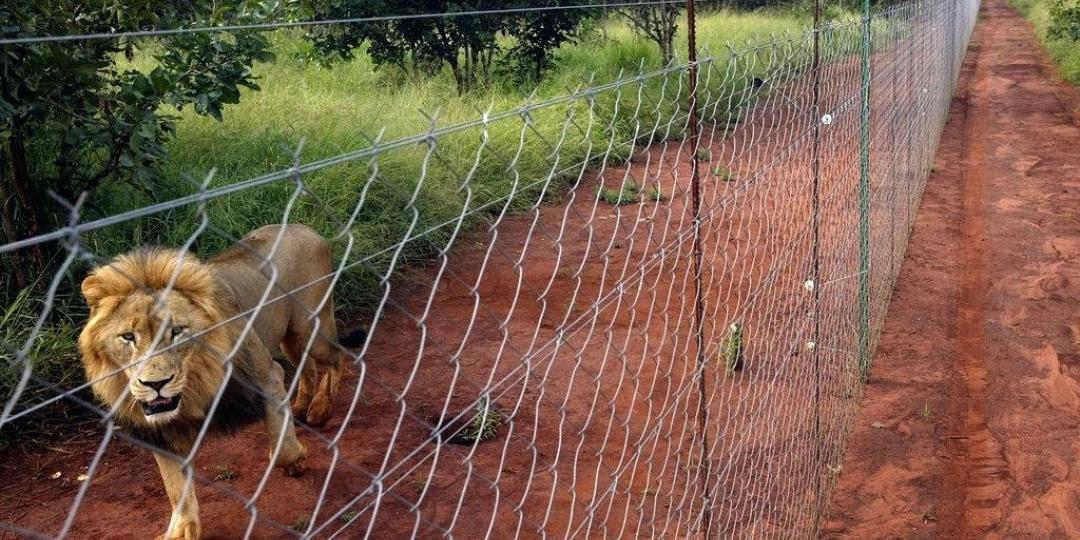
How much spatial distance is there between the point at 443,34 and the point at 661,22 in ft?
17.0

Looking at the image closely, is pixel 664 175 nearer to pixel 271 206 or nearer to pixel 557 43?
pixel 557 43

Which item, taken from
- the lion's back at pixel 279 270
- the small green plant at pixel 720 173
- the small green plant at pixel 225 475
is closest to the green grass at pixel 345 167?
the lion's back at pixel 279 270

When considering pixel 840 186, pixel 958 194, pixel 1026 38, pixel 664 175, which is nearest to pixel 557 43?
pixel 664 175

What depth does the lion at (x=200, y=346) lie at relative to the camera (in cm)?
234

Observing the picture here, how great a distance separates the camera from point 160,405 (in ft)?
8.26

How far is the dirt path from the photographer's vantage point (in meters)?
4.45

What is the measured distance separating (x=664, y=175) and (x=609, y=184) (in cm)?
116

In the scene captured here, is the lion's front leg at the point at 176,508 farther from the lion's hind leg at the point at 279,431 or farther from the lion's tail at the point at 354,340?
the lion's tail at the point at 354,340

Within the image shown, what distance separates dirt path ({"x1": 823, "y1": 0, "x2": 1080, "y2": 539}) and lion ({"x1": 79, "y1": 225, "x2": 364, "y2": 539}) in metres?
2.48

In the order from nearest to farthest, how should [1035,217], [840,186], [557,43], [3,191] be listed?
[3,191] < [840,186] < [1035,217] < [557,43]

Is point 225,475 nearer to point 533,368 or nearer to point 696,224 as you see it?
point 533,368

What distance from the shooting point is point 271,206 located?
6.64m

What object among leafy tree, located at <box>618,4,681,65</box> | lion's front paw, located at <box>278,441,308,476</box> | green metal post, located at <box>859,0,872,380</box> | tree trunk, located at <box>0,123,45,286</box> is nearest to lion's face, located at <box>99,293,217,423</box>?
lion's front paw, located at <box>278,441,308,476</box>

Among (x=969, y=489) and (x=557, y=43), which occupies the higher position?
(x=557, y=43)
